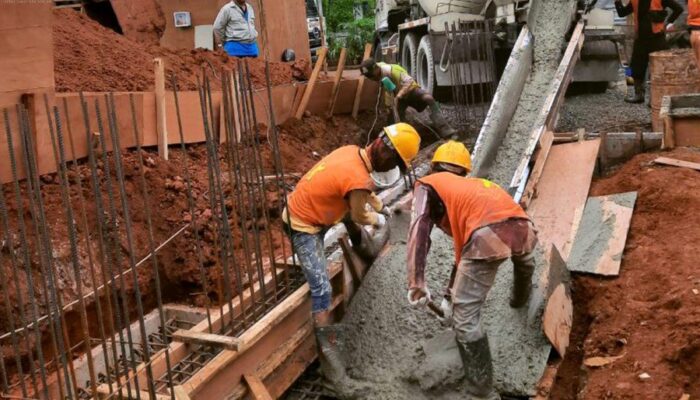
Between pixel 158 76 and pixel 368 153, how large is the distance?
2.21 m

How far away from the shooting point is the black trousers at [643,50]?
8.68 meters

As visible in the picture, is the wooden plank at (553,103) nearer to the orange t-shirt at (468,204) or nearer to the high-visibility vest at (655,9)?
the high-visibility vest at (655,9)

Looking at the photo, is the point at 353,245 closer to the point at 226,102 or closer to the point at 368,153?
the point at 368,153

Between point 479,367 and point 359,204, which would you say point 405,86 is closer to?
point 359,204

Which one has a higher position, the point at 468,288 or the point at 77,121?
the point at 77,121

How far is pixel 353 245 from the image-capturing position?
534cm

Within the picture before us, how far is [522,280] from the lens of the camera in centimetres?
443

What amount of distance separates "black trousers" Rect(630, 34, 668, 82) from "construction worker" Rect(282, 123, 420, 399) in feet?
18.2

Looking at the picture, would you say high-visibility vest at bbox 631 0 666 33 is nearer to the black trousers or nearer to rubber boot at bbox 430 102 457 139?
the black trousers

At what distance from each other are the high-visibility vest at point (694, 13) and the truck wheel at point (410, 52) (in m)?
4.28

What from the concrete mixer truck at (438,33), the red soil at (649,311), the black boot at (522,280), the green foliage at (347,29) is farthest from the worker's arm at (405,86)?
the green foliage at (347,29)

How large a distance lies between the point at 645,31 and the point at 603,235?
443cm

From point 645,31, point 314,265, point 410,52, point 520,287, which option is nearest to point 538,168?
point 520,287

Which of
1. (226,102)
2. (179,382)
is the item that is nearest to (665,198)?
(226,102)
